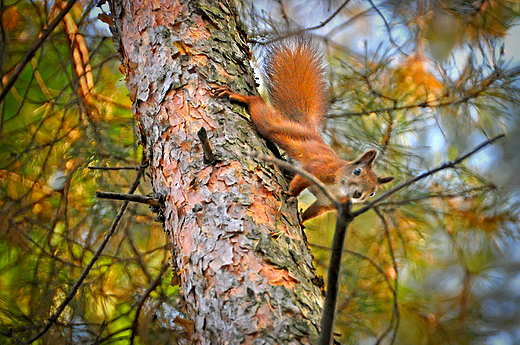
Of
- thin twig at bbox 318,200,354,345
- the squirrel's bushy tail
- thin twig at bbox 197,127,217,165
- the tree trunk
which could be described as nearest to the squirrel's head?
the squirrel's bushy tail

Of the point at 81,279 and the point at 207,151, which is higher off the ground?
the point at 207,151

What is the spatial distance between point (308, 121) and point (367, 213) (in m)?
0.50

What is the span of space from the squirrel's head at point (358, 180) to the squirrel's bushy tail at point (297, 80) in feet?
0.98

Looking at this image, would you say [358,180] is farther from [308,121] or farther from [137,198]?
[137,198]

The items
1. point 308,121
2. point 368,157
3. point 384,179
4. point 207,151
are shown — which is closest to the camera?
point 207,151

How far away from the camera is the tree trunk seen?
34.6 inches

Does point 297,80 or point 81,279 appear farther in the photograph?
point 297,80

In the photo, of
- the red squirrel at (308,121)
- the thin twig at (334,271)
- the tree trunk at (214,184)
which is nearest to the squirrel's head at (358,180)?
the red squirrel at (308,121)

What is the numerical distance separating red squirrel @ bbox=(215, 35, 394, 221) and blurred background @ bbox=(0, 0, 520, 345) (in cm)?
6

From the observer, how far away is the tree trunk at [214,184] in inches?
34.6

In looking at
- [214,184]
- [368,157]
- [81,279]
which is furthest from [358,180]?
[81,279]

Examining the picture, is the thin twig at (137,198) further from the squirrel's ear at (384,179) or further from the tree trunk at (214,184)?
the squirrel's ear at (384,179)

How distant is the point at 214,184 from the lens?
1070 mm

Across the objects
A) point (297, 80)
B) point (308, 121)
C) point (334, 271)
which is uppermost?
point (297, 80)
